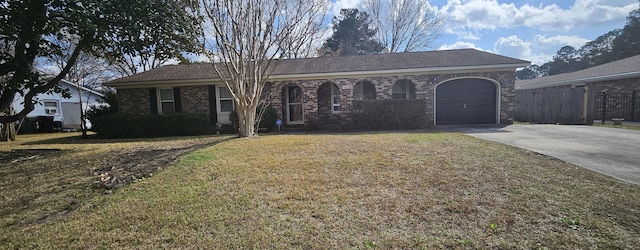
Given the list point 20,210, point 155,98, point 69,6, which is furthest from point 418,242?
point 155,98

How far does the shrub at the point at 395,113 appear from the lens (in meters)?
11.1

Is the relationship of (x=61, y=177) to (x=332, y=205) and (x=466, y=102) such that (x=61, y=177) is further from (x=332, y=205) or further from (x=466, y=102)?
(x=466, y=102)

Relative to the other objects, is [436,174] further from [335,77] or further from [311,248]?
[335,77]

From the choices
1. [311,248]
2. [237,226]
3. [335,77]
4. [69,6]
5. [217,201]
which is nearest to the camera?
[311,248]

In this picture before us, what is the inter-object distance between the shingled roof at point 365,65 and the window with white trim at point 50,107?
33.4 feet

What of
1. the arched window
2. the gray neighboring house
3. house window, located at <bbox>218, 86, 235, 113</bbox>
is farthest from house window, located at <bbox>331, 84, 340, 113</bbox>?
the gray neighboring house

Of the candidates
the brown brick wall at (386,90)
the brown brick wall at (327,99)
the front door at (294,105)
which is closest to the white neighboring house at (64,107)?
the brown brick wall at (327,99)

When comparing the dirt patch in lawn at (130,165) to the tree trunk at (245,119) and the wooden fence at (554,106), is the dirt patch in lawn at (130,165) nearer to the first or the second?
the tree trunk at (245,119)

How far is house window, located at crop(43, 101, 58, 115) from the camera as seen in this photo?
18875 mm

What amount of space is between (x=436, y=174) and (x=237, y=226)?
10.3 feet

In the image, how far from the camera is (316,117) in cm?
1309

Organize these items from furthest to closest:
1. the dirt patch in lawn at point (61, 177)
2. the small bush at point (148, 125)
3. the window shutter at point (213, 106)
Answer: the window shutter at point (213, 106) → the small bush at point (148, 125) → the dirt patch in lawn at point (61, 177)

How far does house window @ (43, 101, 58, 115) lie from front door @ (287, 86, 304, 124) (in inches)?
713

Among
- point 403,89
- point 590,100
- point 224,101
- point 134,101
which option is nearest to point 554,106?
point 590,100
